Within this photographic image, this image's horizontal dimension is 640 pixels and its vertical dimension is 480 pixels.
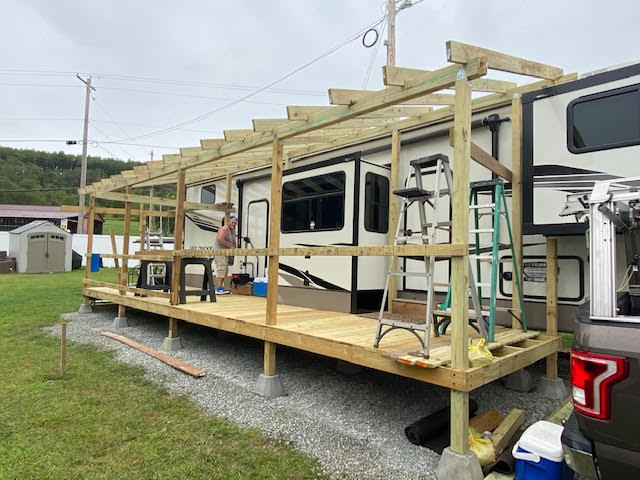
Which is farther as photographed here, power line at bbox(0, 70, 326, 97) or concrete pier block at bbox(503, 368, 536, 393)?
power line at bbox(0, 70, 326, 97)

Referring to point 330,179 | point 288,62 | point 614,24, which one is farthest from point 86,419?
point 288,62

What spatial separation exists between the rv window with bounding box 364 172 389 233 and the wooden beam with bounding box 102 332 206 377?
279cm

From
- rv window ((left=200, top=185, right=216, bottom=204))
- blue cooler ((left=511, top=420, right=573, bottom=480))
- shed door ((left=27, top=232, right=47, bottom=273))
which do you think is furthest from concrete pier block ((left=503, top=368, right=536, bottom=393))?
shed door ((left=27, top=232, right=47, bottom=273))

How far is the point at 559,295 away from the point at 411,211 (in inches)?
77.6

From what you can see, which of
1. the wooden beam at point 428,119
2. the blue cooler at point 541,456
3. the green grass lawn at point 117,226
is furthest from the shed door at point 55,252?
the blue cooler at point 541,456

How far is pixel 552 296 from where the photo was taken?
4059mm

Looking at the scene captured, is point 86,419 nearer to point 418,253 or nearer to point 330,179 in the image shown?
point 418,253

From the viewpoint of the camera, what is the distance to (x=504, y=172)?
4.22 m

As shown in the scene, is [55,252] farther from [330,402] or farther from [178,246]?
[330,402]

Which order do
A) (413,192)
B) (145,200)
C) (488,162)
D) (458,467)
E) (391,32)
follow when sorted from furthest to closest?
(391,32) → (145,200) → (488,162) → (413,192) → (458,467)

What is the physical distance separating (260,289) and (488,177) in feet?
15.1

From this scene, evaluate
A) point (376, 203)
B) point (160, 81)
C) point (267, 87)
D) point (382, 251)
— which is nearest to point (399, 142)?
point (376, 203)

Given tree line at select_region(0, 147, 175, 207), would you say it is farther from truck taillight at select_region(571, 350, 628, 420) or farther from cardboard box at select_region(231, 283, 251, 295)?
truck taillight at select_region(571, 350, 628, 420)

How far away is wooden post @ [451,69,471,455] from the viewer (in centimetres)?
265
